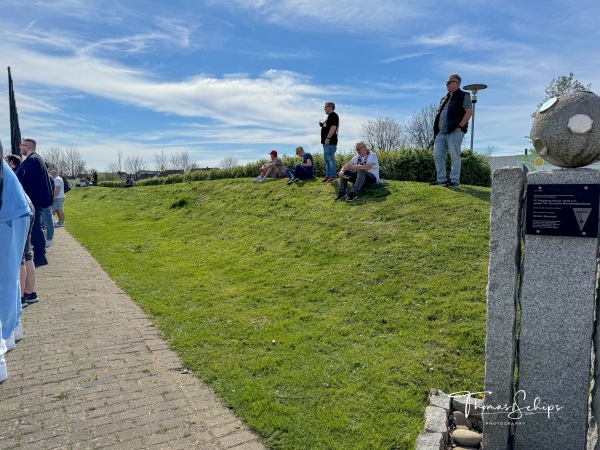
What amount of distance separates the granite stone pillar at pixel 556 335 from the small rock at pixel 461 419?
1.25 feet

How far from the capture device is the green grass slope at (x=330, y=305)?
3.56 m

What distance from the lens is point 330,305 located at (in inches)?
222

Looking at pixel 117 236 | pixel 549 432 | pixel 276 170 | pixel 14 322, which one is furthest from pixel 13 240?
pixel 276 170

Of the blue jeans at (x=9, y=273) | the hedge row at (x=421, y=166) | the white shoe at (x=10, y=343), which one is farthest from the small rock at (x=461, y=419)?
the hedge row at (x=421, y=166)

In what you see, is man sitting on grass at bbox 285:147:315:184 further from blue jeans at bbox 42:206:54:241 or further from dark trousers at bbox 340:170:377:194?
blue jeans at bbox 42:206:54:241

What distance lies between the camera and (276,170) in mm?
14500

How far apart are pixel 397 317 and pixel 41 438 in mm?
3496

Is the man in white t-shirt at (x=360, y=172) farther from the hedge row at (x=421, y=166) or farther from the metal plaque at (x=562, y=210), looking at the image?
the metal plaque at (x=562, y=210)

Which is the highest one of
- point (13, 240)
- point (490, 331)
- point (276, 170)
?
point (276, 170)

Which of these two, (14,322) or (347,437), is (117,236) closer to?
(14,322)

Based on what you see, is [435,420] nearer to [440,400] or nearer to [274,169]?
[440,400]

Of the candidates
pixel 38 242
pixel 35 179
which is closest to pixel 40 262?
pixel 38 242

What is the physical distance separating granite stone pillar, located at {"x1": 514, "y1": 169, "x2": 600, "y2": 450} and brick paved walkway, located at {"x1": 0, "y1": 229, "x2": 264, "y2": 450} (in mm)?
1942

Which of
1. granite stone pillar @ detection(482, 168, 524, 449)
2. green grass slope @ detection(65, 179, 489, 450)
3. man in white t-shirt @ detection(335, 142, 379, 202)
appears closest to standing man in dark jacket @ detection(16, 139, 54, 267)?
green grass slope @ detection(65, 179, 489, 450)
